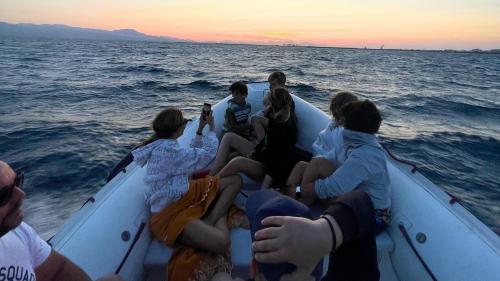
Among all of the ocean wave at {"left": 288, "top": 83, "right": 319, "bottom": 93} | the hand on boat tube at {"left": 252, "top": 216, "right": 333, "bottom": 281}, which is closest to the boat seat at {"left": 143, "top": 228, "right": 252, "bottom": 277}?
the hand on boat tube at {"left": 252, "top": 216, "right": 333, "bottom": 281}

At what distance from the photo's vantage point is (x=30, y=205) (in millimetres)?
4770

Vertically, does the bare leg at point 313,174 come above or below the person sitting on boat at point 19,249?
below

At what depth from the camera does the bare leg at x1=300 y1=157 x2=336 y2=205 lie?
2.84 metres

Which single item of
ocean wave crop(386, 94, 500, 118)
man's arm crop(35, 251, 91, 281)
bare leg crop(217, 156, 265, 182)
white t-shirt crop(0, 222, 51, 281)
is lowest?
ocean wave crop(386, 94, 500, 118)

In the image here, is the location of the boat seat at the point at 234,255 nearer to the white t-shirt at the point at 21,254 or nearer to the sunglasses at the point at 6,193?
the white t-shirt at the point at 21,254

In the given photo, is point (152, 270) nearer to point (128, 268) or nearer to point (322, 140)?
point (128, 268)

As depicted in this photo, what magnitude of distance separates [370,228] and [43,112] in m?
10.1

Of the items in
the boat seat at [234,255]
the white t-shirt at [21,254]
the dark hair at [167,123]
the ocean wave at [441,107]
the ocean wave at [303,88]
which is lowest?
the ocean wave at [303,88]

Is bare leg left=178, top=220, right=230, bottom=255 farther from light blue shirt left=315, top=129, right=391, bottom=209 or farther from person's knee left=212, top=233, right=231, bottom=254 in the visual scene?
light blue shirt left=315, top=129, right=391, bottom=209

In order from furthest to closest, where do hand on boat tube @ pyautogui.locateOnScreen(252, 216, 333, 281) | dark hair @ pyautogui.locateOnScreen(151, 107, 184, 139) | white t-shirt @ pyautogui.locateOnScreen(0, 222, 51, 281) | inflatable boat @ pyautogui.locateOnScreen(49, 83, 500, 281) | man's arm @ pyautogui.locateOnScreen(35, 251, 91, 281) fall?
dark hair @ pyautogui.locateOnScreen(151, 107, 184, 139)
inflatable boat @ pyautogui.locateOnScreen(49, 83, 500, 281)
man's arm @ pyautogui.locateOnScreen(35, 251, 91, 281)
white t-shirt @ pyautogui.locateOnScreen(0, 222, 51, 281)
hand on boat tube @ pyautogui.locateOnScreen(252, 216, 333, 281)

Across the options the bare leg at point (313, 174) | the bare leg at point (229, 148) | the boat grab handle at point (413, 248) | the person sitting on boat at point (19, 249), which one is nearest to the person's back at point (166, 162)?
the person sitting on boat at point (19, 249)

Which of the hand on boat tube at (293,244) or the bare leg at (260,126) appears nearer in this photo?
the hand on boat tube at (293,244)

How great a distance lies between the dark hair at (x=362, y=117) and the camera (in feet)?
7.48

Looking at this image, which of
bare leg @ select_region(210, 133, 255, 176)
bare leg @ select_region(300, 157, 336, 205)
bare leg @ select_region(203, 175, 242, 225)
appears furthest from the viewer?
bare leg @ select_region(210, 133, 255, 176)
